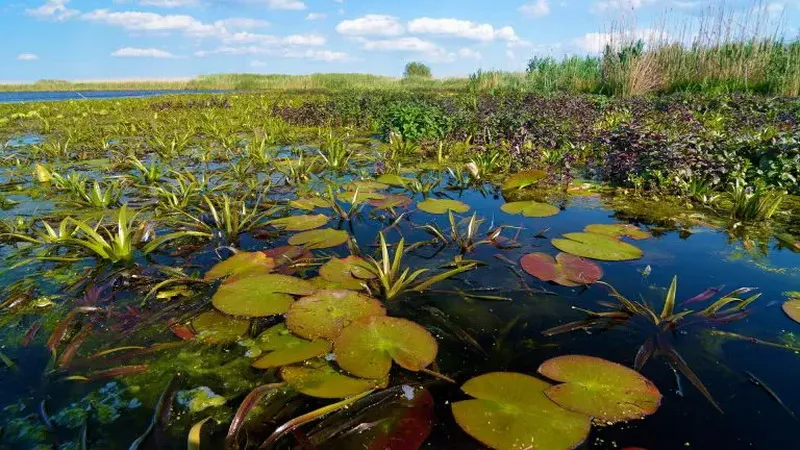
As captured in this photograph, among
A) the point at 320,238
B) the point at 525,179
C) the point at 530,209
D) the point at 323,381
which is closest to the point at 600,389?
the point at 323,381

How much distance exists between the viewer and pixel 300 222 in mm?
3467

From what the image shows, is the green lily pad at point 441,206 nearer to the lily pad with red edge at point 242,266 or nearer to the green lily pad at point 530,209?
the green lily pad at point 530,209

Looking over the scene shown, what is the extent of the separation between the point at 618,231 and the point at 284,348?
8.64 feet

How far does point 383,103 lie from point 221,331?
423 inches

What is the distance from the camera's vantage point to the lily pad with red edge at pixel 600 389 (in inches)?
55.9

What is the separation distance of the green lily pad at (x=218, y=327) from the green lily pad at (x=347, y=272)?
1.77 feet

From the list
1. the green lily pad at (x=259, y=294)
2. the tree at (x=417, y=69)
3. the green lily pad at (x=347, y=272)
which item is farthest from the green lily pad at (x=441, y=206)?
the tree at (x=417, y=69)

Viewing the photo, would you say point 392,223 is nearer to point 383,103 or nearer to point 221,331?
point 221,331

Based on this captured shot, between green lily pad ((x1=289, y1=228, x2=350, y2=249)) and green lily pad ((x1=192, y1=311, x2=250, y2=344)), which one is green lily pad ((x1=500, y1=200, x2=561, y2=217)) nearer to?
green lily pad ((x1=289, y1=228, x2=350, y2=249))

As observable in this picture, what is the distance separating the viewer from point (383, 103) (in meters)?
12.0

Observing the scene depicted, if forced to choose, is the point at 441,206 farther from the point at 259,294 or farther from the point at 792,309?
the point at 792,309

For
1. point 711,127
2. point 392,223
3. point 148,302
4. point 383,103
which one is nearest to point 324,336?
point 148,302

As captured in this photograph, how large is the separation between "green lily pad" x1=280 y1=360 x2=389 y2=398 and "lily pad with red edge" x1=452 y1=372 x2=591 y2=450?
35cm

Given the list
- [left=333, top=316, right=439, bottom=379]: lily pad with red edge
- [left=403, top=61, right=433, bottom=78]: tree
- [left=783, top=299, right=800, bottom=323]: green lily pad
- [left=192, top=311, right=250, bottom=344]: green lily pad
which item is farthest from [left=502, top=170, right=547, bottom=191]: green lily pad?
[left=403, top=61, right=433, bottom=78]: tree
